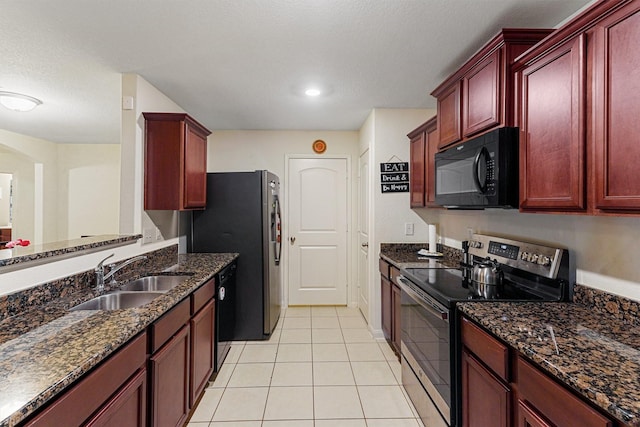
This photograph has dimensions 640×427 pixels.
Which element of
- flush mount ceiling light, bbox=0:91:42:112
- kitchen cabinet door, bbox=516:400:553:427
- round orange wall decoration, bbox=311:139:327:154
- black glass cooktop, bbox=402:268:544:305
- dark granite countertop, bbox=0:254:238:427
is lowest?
kitchen cabinet door, bbox=516:400:553:427

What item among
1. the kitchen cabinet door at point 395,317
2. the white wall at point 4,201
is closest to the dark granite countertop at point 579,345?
the kitchen cabinet door at point 395,317

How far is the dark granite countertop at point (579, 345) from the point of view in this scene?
84cm

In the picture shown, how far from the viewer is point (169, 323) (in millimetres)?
1671

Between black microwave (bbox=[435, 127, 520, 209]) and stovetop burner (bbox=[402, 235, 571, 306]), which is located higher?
black microwave (bbox=[435, 127, 520, 209])

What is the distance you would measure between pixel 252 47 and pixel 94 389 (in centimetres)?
194

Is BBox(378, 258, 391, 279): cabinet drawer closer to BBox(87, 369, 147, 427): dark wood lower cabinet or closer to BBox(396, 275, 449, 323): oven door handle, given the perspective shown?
BBox(396, 275, 449, 323): oven door handle

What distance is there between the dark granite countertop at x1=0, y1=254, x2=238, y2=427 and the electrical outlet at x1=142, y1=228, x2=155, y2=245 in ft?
2.86

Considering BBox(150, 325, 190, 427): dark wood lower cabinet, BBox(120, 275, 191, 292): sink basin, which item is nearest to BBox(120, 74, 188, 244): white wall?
BBox(120, 275, 191, 292): sink basin

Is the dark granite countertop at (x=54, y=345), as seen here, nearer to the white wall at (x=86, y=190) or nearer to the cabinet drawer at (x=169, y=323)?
the cabinet drawer at (x=169, y=323)

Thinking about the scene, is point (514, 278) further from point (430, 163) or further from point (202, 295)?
point (202, 295)

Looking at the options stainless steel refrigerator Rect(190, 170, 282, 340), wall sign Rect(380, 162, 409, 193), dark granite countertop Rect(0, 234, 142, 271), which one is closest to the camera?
dark granite countertop Rect(0, 234, 142, 271)

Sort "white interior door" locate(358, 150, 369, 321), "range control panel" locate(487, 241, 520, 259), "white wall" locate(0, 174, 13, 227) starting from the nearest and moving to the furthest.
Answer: "range control panel" locate(487, 241, 520, 259)
"white interior door" locate(358, 150, 369, 321)
"white wall" locate(0, 174, 13, 227)

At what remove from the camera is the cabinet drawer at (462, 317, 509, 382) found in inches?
49.6

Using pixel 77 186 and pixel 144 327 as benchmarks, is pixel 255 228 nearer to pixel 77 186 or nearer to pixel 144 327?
pixel 144 327
